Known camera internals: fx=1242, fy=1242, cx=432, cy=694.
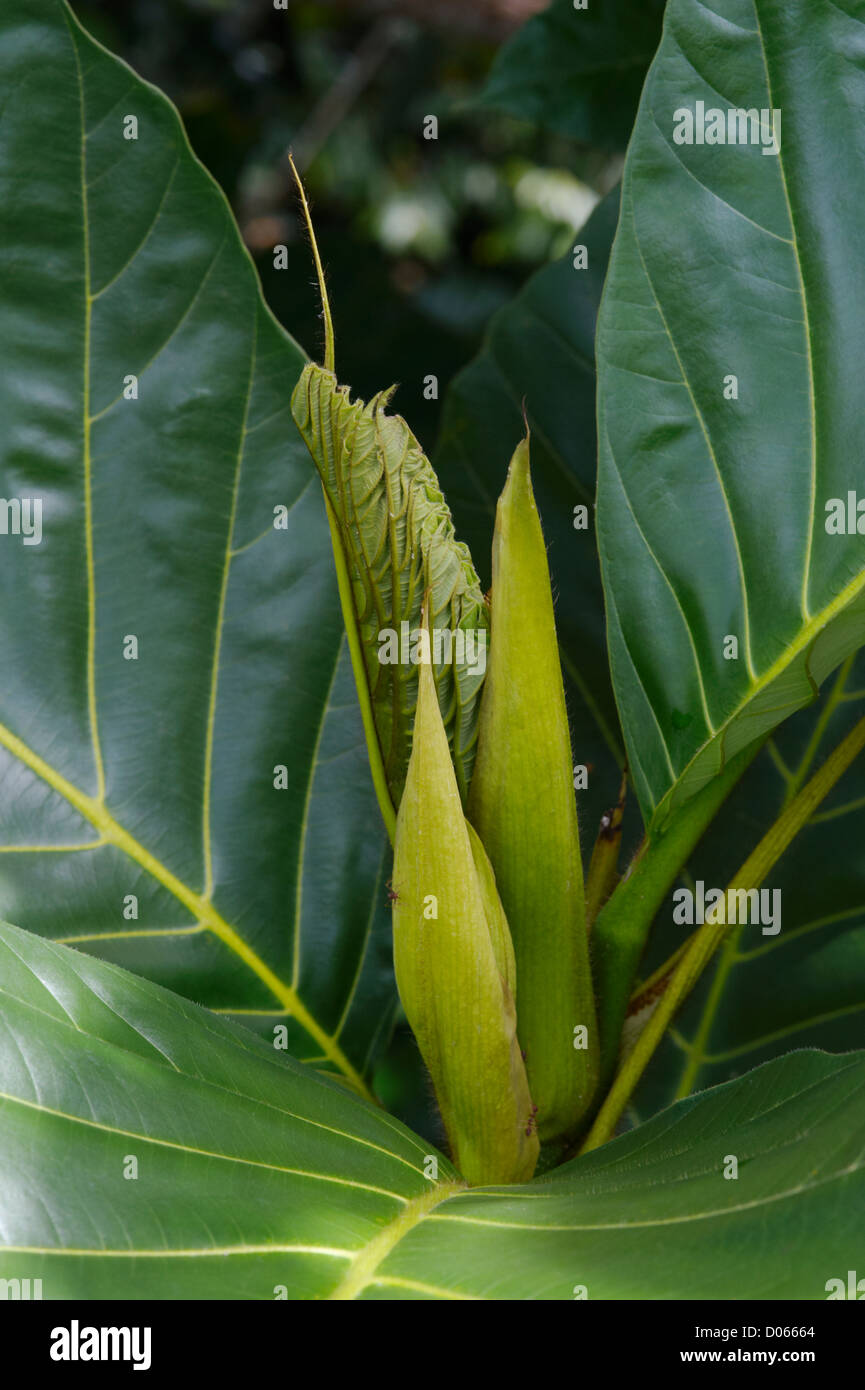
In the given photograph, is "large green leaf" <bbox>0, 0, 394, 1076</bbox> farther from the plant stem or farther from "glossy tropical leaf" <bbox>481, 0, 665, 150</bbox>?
"glossy tropical leaf" <bbox>481, 0, 665, 150</bbox>

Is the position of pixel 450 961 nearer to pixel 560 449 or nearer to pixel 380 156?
pixel 560 449

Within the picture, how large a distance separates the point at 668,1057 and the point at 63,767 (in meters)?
0.44

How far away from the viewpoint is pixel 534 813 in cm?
59

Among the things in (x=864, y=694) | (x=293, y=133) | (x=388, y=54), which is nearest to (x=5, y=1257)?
(x=864, y=694)

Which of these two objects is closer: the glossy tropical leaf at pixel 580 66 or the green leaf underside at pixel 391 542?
the green leaf underside at pixel 391 542

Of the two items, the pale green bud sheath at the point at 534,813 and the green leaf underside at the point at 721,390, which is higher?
the green leaf underside at the point at 721,390

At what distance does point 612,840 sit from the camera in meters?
0.66

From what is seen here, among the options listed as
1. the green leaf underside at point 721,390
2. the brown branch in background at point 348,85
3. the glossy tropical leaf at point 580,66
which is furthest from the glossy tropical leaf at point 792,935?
the brown branch in background at point 348,85

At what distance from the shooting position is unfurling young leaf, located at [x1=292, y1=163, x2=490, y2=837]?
0.55m

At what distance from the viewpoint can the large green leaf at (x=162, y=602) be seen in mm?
688

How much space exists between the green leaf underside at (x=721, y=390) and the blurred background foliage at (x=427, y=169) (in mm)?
188

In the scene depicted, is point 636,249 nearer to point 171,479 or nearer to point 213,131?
point 171,479

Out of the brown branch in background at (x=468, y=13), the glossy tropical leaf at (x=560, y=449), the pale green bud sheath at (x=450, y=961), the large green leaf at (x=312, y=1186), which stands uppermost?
the brown branch in background at (x=468, y=13)

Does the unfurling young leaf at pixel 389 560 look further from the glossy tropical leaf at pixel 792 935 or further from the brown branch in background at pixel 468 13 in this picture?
the brown branch in background at pixel 468 13
